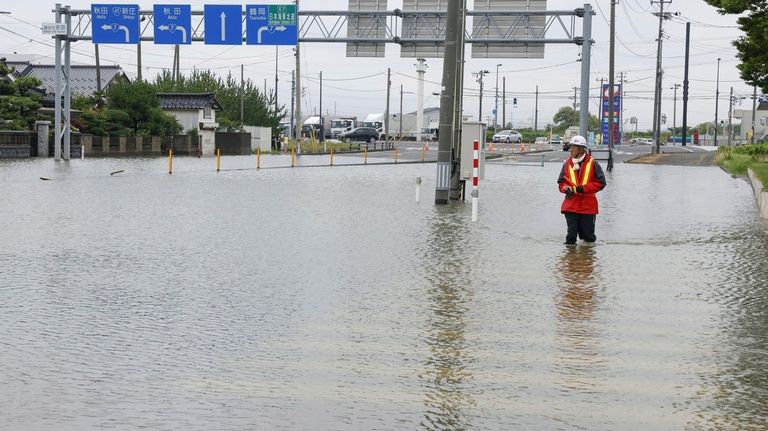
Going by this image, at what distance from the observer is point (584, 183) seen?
14.3 m

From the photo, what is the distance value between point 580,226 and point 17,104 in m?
43.5

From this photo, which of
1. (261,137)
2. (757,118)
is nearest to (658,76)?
(261,137)

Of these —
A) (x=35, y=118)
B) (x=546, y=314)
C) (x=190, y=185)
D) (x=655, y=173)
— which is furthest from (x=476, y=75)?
(x=546, y=314)

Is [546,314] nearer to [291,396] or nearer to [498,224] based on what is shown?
[291,396]

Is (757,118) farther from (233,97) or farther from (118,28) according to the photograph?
(118,28)

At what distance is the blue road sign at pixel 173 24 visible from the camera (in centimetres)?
4472

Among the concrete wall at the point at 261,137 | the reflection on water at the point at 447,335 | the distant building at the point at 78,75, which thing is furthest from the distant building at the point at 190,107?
the reflection on water at the point at 447,335

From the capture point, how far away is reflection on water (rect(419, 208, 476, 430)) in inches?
235

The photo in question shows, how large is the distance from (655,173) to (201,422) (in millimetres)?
37304

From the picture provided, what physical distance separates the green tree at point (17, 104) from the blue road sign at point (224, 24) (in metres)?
12.4

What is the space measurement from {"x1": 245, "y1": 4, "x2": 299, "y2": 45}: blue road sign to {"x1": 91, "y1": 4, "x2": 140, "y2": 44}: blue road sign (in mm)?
4678

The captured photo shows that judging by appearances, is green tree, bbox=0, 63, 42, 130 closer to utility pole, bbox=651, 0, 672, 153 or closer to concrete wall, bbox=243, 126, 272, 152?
concrete wall, bbox=243, 126, 272, 152

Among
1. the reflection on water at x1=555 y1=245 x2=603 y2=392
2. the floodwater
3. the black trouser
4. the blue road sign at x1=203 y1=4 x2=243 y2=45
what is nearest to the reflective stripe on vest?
the black trouser

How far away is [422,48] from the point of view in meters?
Answer: 46.5
